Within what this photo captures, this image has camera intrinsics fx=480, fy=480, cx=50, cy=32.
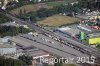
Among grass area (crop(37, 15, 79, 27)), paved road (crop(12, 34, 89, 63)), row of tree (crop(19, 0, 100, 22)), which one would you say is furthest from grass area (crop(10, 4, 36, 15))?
paved road (crop(12, 34, 89, 63))

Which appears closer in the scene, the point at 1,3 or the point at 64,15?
the point at 64,15

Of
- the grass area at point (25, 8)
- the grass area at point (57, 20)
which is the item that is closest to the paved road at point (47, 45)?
the grass area at point (57, 20)

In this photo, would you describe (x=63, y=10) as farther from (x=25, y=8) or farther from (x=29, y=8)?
(x=25, y=8)

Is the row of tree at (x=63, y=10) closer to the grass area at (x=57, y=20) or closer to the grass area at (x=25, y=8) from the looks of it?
the grass area at (x=25, y=8)

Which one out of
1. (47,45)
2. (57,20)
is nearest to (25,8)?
(57,20)

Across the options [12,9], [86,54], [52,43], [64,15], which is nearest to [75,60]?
[86,54]

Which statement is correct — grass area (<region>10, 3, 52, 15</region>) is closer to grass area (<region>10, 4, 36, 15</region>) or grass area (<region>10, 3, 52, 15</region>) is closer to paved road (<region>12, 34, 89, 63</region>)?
grass area (<region>10, 4, 36, 15</region>)

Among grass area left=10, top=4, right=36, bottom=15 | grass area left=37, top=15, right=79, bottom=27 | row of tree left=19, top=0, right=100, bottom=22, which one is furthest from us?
grass area left=10, top=4, right=36, bottom=15

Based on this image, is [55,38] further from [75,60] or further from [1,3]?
[1,3]
